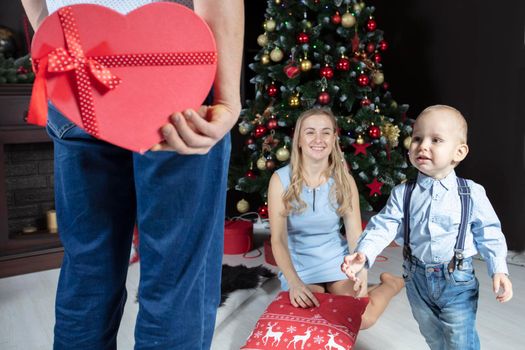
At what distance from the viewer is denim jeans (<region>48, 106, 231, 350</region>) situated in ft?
2.43

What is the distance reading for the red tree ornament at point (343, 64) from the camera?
8.80 feet

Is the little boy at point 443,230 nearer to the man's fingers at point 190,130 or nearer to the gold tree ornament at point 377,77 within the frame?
the man's fingers at point 190,130

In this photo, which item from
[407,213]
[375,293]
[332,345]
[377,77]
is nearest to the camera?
[407,213]

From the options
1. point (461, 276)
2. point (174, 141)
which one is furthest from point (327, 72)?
point (174, 141)

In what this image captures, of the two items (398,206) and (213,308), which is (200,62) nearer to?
(213,308)

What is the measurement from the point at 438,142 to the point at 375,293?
911mm

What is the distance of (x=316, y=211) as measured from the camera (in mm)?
1983

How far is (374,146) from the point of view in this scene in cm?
282

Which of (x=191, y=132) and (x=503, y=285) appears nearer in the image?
(x=191, y=132)

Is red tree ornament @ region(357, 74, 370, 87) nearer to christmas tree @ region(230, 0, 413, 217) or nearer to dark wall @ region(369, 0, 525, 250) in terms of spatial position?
christmas tree @ region(230, 0, 413, 217)

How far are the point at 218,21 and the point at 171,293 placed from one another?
0.42 m

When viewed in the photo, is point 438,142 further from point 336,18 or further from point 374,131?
point 336,18

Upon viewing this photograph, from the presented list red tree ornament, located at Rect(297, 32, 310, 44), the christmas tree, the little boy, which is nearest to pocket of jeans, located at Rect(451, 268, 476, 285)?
the little boy

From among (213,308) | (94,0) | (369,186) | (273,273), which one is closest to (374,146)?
(369,186)
